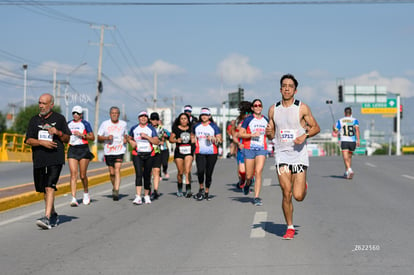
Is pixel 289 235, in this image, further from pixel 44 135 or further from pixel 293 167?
pixel 44 135

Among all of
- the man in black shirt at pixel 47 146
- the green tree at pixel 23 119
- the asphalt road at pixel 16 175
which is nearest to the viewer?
the man in black shirt at pixel 47 146

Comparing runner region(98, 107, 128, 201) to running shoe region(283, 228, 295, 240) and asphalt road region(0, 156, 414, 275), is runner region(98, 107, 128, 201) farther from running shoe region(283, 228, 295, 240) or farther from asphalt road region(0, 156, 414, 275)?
running shoe region(283, 228, 295, 240)

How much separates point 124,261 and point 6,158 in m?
28.8

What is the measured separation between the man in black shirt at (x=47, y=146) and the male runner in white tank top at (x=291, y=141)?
3339 mm

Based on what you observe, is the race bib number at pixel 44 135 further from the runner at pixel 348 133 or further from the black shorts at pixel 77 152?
the runner at pixel 348 133

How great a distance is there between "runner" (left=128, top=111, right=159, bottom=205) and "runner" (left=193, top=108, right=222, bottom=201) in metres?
0.91

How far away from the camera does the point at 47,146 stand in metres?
9.34

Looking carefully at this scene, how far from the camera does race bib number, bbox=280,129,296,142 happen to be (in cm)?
784

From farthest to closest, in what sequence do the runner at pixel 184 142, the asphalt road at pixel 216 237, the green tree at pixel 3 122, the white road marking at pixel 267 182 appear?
the green tree at pixel 3 122 < the white road marking at pixel 267 182 < the runner at pixel 184 142 < the asphalt road at pixel 216 237

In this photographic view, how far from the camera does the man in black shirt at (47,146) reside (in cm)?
934

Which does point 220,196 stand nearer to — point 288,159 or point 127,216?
point 127,216

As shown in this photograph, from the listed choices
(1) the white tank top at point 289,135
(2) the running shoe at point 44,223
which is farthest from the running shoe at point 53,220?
(1) the white tank top at point 289,135

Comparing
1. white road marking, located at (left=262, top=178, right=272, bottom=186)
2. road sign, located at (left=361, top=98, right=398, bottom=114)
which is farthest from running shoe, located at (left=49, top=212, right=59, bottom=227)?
road sign, located at (left=361, top=98, right=398, bottom=114)

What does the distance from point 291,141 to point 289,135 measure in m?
0.08
